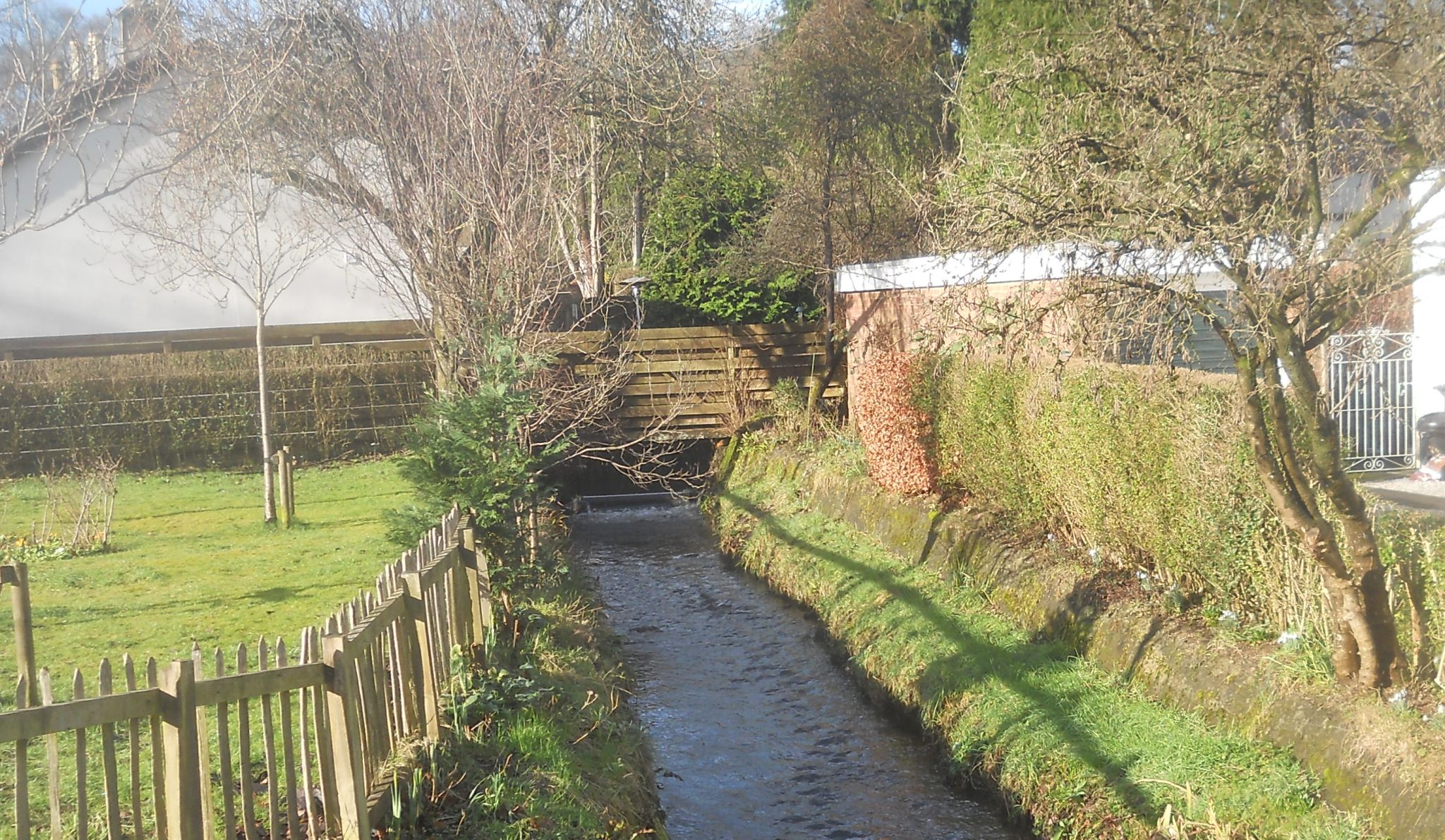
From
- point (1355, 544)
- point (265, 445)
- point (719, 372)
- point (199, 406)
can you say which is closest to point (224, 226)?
point (199, 406)

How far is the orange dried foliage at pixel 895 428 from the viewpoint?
1330 centimetres

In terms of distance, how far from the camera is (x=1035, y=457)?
34.2ft

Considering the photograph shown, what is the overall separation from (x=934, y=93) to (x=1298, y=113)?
645 inches

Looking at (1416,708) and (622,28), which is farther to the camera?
(622,28)

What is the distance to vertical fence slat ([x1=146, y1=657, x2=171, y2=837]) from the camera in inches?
165

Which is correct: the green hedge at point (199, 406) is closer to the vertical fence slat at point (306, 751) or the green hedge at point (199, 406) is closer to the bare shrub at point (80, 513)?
the bare shrub at point (80, 513)

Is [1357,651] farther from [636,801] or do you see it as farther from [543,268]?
[543,268]

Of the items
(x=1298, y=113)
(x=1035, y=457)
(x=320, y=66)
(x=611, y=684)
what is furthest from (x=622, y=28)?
(x=1298, y=113)

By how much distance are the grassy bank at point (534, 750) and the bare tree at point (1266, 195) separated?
367 centimetres

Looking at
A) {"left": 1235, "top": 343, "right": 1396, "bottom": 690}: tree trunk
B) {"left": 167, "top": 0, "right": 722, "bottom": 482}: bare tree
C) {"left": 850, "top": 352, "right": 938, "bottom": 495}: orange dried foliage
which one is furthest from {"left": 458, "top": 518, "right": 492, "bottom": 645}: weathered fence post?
{"left": 850, "top": 352, "right": 938, "bottom": 495}: orange dried foliage

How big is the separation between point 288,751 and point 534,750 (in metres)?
1.86

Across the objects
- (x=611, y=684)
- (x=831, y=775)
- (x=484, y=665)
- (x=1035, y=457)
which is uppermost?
(x=1035, y=457)

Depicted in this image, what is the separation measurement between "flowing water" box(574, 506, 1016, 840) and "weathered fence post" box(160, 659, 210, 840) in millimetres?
4123

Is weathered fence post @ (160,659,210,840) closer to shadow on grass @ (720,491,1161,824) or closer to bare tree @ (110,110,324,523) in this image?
shadow on grass @ (720,491,1161,824)
